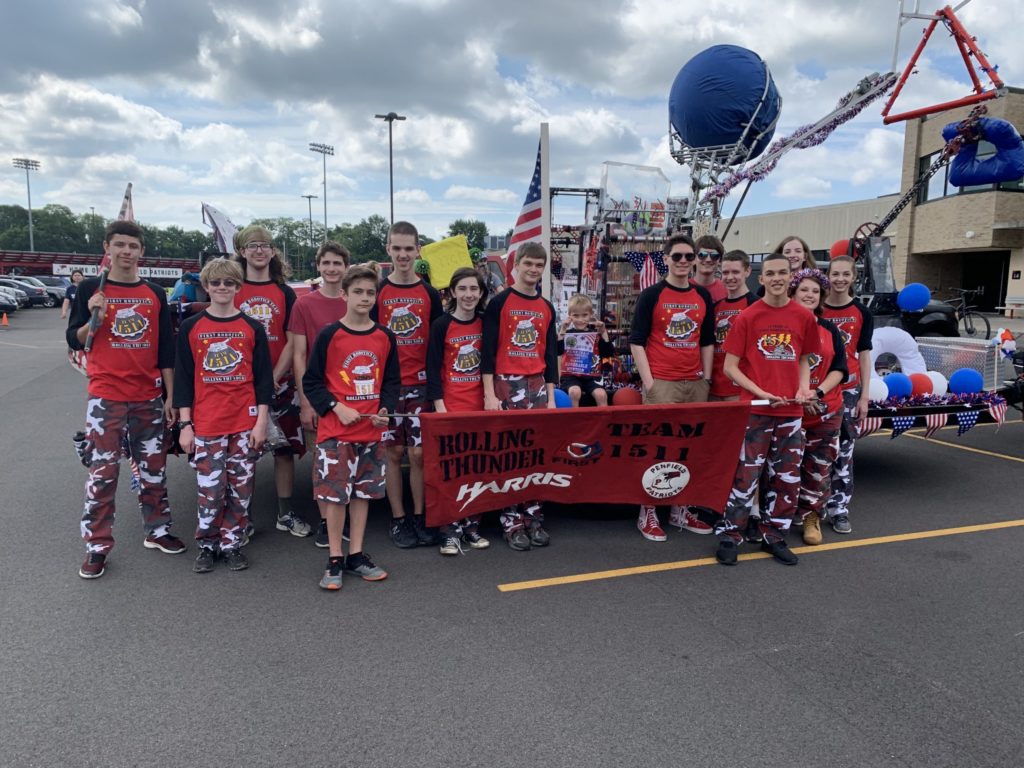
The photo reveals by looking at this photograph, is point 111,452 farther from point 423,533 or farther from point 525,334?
point 525,334

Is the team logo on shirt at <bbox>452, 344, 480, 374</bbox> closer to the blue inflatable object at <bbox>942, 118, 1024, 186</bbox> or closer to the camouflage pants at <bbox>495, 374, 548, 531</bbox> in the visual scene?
the camouflage pants at <bbox>495, 374, 548, 531</bbox>

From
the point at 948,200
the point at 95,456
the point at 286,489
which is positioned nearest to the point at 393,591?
the point at 286,489

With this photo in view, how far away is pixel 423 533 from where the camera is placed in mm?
4652

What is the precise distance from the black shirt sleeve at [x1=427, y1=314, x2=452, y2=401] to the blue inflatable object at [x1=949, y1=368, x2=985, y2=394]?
15.5 feet

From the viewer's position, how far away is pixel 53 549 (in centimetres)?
445

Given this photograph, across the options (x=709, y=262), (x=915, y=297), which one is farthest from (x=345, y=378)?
(x=915, y=297)

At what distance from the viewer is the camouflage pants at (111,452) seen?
13.1ft

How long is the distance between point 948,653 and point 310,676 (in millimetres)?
2964

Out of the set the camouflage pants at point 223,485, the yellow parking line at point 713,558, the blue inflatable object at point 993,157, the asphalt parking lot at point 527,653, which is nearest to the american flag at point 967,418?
the yellow parking line at point 713,558

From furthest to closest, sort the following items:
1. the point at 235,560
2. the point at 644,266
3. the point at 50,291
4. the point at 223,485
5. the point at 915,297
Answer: the point at 50,291, the point at 915,297, the point at 644,266, the point at 235,560, the point at 223,485

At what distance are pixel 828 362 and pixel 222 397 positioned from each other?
12.3 ft

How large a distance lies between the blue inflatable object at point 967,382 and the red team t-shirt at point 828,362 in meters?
2.41

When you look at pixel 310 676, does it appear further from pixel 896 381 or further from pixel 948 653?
pixel 896 381

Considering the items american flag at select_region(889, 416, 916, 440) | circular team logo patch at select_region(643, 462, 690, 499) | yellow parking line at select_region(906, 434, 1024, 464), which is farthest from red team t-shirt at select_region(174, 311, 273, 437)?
yellow parking line at select_region(906, 434, 1024, 464)
